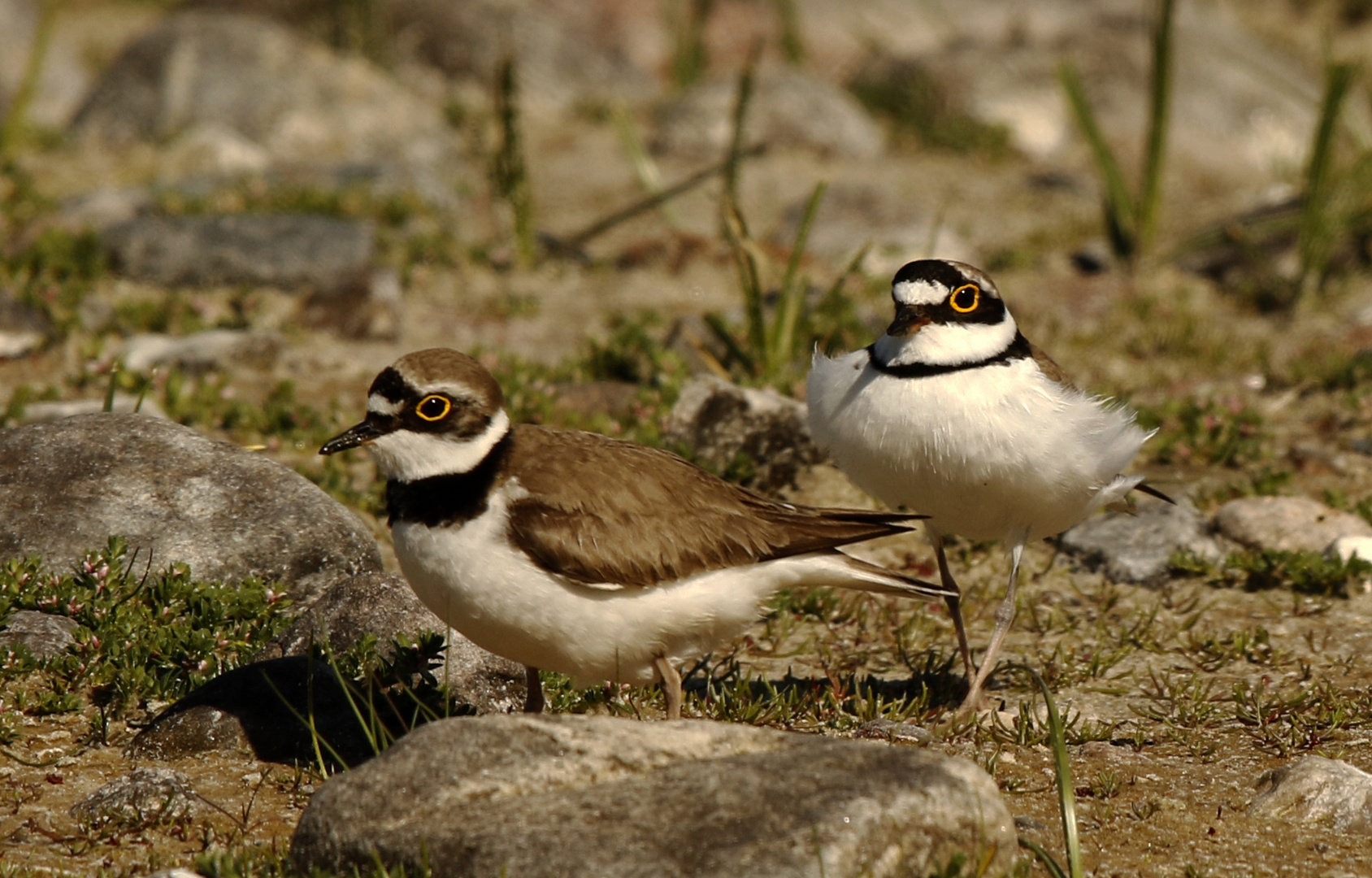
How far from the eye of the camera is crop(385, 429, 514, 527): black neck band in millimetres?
5102

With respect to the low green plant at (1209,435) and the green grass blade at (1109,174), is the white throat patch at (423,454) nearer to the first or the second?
the low green plant at (1209,435)

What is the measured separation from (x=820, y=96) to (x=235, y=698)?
40.3 ft

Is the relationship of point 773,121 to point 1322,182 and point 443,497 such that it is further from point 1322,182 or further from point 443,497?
point 443,497

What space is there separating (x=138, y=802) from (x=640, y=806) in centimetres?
198

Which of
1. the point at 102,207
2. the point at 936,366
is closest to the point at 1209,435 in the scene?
the point at 936,366

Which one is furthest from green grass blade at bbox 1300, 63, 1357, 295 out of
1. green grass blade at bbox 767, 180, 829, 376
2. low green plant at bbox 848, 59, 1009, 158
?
low green plant at bbox 848, 59, 1009, 158

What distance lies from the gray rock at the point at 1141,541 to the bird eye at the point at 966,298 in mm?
2170

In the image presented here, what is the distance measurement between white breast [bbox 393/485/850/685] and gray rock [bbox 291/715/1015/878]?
46cm

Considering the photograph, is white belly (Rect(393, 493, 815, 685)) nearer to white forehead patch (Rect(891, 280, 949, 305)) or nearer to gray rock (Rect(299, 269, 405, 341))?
white forehead patch (Rect(891, 280, 949, 305))

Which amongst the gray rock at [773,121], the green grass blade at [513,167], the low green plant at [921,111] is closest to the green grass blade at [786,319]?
the green grass blade at [513,167]

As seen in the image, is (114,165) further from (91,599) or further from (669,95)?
(91,599)

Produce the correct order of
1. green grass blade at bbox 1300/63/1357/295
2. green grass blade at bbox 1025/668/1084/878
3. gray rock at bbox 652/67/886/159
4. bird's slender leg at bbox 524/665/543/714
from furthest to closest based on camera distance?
1. gray rock at bbox 652/67/886/159
2. green grass blade at bbox 1300/63/1357/295
3. bird's slender leg at bbox 524/665/543/714
4. green grass blade at bbox 1025/668/1084/878

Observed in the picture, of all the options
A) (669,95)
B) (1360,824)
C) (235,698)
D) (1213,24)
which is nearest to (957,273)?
(1360,824)

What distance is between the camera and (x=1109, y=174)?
12.5 meters
